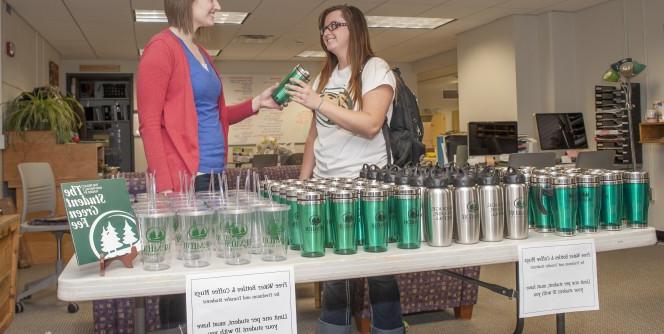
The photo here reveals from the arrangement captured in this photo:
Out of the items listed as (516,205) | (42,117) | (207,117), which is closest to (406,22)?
(42,117)

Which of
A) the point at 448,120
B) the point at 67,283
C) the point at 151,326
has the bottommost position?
the point at 151,326

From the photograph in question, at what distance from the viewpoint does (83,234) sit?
3.51 ft

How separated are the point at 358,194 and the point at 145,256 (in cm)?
45

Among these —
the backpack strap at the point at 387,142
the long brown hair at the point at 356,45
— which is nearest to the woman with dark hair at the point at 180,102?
the long brown hair at the point at 356,45

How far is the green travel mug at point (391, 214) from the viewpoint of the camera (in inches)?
49.2

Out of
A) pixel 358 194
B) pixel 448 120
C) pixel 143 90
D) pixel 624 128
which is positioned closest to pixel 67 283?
pixel 358 194

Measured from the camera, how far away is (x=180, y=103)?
1.68 m

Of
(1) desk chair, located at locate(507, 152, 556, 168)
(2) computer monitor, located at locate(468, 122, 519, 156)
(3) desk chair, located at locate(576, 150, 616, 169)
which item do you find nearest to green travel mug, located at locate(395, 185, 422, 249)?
(1) desk chair, located at locate(507, 152, 556, 168)

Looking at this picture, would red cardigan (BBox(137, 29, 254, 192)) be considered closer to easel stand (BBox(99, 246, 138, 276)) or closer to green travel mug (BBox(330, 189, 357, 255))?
easel stand (BBox(99, 246, 138, 276))

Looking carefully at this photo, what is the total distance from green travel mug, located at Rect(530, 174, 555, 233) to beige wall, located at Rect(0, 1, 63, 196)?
5567 millimetres

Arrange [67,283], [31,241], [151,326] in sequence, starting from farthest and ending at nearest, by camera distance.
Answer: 1. [31,241]
2. [151,326]
3. [67,283]

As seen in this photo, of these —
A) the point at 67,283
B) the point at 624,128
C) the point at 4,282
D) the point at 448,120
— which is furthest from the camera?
the point at 448,120

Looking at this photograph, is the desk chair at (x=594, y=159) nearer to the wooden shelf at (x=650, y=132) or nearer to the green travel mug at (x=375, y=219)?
the wooden shelf at (x=650, y=132)

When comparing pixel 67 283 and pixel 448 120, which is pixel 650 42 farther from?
pixel 448 120
